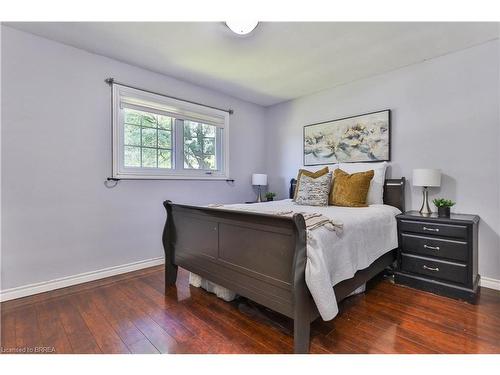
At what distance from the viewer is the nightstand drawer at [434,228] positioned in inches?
88.0

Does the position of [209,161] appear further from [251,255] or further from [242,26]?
[251,255]

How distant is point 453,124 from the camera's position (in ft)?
8.68

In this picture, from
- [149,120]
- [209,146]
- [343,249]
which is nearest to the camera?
[343,249]

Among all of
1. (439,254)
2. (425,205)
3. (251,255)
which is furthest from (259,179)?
(439,254)

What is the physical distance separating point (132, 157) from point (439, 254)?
3.45m

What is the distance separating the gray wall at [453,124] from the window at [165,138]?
6.78ft

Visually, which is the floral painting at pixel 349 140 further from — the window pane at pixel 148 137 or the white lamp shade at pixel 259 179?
the window pane at pixel 148 137

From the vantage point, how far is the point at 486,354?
4.83ft

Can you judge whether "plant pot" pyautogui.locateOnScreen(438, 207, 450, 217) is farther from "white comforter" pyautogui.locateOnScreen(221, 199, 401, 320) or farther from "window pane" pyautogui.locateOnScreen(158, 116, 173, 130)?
"window pane" pyautogui.locateOnScreen(158, 116, 173, 130)

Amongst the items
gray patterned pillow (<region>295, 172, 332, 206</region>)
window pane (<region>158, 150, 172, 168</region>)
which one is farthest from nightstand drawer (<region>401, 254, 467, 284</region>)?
window pane (<region>158, 150, 172, 168</region>)

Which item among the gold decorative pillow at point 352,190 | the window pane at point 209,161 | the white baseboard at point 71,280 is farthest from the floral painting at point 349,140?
the white baseboard at point 71,280

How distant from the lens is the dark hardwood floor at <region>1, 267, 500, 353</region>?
1.58 metres
